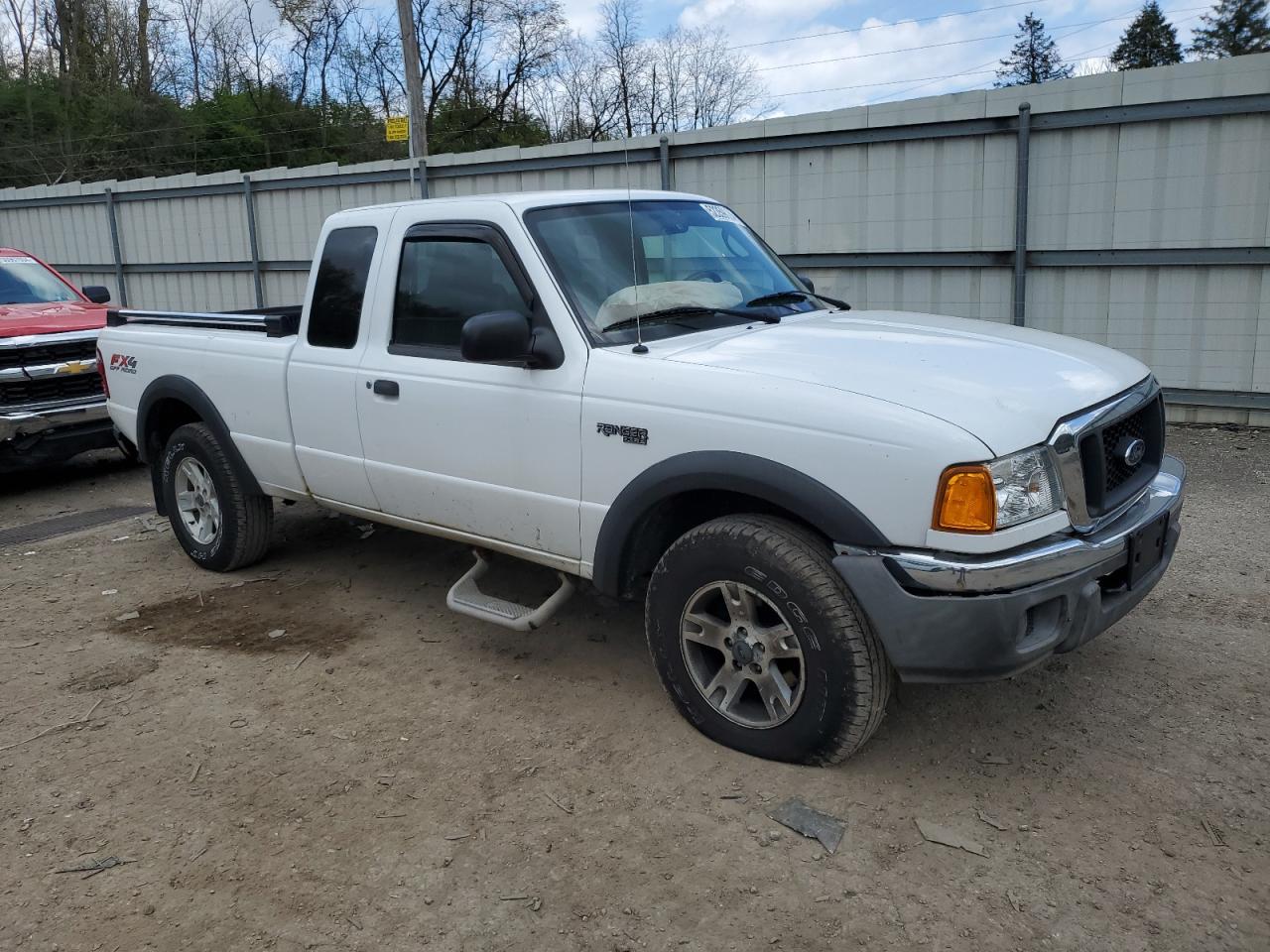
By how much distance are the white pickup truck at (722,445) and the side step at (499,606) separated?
0.02m

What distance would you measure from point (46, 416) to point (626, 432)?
6.00 meters

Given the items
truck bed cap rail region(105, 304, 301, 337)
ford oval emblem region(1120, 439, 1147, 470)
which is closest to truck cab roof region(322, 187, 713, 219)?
truck bed cap rail region(105, 304, 301, 337)

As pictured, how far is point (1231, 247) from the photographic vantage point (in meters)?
8.07

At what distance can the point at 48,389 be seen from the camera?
7.91 meters

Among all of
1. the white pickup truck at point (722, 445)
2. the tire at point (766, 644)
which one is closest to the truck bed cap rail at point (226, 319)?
the white pickup truck at point (722, 445)

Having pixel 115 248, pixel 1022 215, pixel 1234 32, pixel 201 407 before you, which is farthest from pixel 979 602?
pixel 1234 32

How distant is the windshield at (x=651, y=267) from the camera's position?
397cm

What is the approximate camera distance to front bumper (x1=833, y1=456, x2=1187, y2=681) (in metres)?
2.96

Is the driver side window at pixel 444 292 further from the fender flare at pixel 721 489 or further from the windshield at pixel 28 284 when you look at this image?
the windshield at pixel 28 284

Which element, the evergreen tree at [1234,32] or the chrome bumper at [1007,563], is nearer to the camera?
the chrome bumper at [1007,563]

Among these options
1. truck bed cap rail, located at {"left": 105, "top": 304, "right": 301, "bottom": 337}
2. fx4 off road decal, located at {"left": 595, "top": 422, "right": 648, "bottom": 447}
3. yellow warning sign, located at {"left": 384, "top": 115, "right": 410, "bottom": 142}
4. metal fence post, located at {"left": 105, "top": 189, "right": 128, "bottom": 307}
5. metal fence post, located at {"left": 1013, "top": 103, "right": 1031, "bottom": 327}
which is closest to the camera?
fx4 off road decal, located at {"left": 595, "top": 422, "right": 648, "bottom": 447}

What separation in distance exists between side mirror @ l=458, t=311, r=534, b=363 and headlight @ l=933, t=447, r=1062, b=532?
1.59 m

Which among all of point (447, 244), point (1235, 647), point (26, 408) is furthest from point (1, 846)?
point (26, 408)

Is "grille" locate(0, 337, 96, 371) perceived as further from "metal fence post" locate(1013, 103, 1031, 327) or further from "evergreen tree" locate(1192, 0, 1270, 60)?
"evergreen tree" locate(1192, 0, 1270, 60)
